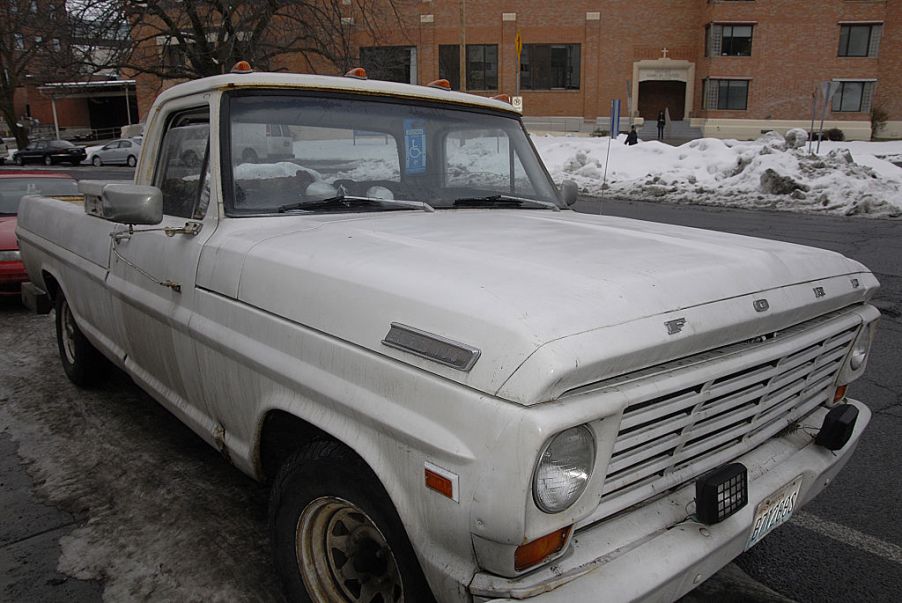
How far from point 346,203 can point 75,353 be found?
2907 mm

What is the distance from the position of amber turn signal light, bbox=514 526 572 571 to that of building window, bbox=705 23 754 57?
4271 centimetres

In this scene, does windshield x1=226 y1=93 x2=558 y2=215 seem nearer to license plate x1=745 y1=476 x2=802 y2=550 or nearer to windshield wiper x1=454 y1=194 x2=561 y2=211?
windshield wiper x1=454 y1=194 x2=561 y2=211

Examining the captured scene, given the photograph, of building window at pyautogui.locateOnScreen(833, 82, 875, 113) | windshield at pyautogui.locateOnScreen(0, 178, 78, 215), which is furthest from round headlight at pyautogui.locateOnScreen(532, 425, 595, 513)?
building window at pyautogui.locateOnScreen(833, 82, 875, 113)

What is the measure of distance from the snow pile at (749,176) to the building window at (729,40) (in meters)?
19.2

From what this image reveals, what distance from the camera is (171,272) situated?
3.04 meters

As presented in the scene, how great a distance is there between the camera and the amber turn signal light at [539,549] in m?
1.69

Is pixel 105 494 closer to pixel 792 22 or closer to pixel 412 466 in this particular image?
pixel 412 466

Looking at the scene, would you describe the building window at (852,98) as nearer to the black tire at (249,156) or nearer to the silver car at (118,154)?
the silver car at (118,154)

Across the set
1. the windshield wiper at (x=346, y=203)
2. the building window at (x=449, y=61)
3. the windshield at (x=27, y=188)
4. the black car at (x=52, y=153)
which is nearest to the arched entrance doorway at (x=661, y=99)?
the building window at (x=449, y=61)

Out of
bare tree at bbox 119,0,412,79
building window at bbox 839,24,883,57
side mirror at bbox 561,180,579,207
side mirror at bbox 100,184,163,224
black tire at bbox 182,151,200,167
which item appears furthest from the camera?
building window at bbox 839,24,883,57

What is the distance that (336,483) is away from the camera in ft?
6.83

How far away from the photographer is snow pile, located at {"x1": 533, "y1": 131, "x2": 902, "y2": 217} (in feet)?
48.1

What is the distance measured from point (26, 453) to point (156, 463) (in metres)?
0.87

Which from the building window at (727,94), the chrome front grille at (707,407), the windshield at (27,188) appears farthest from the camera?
the building window at (727,94)
